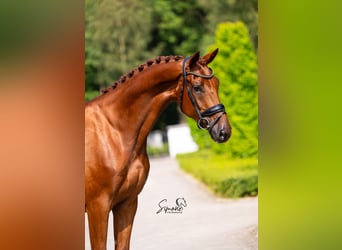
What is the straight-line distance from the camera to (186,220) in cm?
478

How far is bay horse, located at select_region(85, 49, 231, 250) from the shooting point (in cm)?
399

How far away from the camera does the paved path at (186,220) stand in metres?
4.58

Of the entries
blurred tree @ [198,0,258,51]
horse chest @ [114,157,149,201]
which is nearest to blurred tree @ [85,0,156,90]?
blurred tree @ [198,0,258,51]

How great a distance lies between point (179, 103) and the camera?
13.4 ft

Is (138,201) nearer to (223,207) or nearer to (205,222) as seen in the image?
(205,222)

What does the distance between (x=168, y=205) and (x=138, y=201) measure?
31 cm

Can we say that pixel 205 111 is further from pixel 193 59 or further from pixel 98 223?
pixel 98 223

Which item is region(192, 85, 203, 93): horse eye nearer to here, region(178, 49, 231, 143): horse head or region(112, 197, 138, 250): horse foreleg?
region(178, 49, 231, 143): horse head

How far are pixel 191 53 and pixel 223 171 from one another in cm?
126
